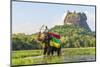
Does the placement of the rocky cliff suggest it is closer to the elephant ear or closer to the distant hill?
the distant hill

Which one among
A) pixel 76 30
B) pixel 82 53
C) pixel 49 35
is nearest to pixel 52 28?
pixel 49 35

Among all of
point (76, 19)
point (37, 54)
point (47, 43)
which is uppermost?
point (76, 19)

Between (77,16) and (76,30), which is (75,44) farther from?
(77,16)

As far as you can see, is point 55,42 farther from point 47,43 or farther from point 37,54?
point 37,54

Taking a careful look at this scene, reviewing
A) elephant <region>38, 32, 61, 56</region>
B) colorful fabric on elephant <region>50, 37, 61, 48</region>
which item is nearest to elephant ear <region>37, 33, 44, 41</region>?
elephant <region>38, 32, 61, 56</region>

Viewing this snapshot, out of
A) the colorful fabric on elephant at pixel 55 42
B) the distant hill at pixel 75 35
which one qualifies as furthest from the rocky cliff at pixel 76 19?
the colorful fabric on elephant at pixel 55 42

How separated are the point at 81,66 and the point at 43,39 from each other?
2.04 ft

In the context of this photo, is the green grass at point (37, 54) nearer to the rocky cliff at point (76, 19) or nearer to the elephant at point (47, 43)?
the elephant at point (47, 43)

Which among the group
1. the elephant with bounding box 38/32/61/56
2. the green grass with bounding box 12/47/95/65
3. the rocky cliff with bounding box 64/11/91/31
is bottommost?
the green grass with bounding box 12/47/95/65

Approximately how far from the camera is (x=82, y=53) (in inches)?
113

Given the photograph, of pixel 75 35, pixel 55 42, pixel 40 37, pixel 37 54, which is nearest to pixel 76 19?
pixel 75 35

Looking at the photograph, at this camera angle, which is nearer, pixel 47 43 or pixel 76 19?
pixel 47 43

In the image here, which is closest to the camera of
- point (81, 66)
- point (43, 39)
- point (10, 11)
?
point (10, 11)

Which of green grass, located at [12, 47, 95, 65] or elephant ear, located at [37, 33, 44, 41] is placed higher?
elephant ear, located at [37, 33, 44, 41]
